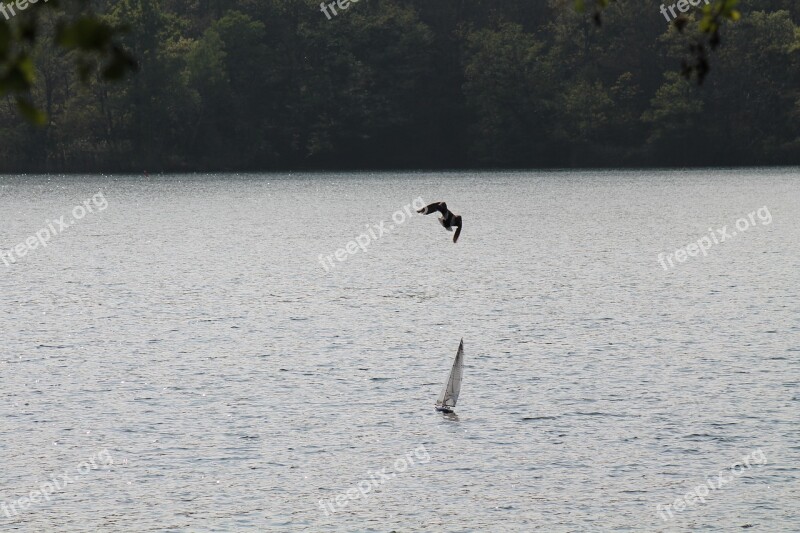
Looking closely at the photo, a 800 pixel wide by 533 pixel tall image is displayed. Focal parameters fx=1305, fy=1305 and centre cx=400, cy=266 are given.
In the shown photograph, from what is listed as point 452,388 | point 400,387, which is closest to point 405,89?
point 400,387

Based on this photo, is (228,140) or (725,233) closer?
(725,233)

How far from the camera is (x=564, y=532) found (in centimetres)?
2662

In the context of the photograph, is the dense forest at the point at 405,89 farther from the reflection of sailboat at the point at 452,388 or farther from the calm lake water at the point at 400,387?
the reflection of sailboat at the point at 452,388

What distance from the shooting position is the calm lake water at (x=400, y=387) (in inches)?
1138

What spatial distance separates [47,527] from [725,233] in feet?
291

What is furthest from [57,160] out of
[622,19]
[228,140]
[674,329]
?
[674,329]

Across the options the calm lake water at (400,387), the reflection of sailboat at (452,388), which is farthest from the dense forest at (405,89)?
the reflection of sailboat at (452,388)

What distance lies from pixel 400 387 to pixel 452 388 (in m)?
5.54

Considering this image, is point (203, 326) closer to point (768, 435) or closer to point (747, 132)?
point (768, 435)

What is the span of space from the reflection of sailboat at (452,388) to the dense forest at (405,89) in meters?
149

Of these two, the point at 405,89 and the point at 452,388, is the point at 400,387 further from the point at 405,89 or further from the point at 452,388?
the point at 405,89

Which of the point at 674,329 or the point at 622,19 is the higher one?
the point at 622,19

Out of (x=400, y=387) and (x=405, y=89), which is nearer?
(x=400, y=387)

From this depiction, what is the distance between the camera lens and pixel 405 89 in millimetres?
190250
